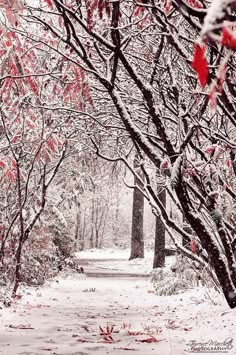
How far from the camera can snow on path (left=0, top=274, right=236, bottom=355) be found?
5586 mm

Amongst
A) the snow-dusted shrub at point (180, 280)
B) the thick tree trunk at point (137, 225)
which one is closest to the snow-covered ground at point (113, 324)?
the snow-dusted shrub at point (180, 280)

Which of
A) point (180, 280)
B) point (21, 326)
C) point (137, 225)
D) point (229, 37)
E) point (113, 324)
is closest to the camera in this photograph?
point (229, 37)

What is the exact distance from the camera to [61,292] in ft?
39.2

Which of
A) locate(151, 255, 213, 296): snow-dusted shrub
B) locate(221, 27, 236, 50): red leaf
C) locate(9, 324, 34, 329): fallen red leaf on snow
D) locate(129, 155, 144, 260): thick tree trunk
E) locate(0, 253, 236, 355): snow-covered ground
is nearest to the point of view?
locate(221, 27, 236, 50): red leaf

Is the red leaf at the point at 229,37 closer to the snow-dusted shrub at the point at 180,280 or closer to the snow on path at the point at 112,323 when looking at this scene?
the snow on path at the point at 112,323

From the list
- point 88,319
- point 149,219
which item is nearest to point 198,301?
point 88,319

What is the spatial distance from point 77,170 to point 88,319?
9.84 meters

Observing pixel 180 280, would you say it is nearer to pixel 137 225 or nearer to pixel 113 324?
pixel 113 324

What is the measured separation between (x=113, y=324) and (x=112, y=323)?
0.09 meters

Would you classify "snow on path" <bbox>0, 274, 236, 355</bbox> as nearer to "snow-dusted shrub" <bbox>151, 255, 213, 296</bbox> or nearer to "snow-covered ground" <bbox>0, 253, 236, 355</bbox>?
"snow-covered ground" <bbox>0, 253, 236, 355</bbox>

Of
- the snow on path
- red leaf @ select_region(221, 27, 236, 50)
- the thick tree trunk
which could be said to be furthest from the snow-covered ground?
the thick tree trunk

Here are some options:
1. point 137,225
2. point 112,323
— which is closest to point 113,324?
point 112,323

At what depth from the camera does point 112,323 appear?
7395 mm

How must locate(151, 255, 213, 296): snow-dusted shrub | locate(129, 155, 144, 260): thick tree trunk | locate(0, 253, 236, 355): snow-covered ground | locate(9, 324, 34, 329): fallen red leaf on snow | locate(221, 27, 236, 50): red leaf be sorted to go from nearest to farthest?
locate(221, 27, 236, 50): red leaf < locate(0, 253, 236, 355): snow-covered ground < locate(9, 324, 34, 329): fallen red leaf on snow < locate(151, 255, 213, 296): snow-dusted shrub < locate(129, 155, 144, 260): thick tree trunk
